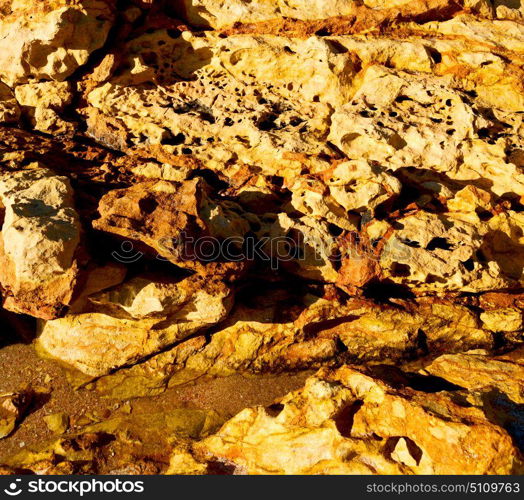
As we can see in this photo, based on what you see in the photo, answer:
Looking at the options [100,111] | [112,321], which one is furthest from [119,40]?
[112,321]

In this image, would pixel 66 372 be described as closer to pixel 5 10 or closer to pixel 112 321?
pixel 112 321

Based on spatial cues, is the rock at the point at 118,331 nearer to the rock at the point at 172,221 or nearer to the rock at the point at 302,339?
the rock at the point at 302,339

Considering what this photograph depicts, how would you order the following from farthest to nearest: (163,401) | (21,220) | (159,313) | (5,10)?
(5,10), (163,401), (159,313), (21,220)

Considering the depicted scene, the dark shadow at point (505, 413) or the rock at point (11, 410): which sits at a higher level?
the dark shadow at point (505, 413)

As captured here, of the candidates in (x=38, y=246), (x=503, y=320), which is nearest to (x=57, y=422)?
(x=38, y=246)

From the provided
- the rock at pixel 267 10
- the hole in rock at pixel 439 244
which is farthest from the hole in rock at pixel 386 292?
the rock at pixel 267 10

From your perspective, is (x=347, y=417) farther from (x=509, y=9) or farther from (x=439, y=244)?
(x=509, y=9)
